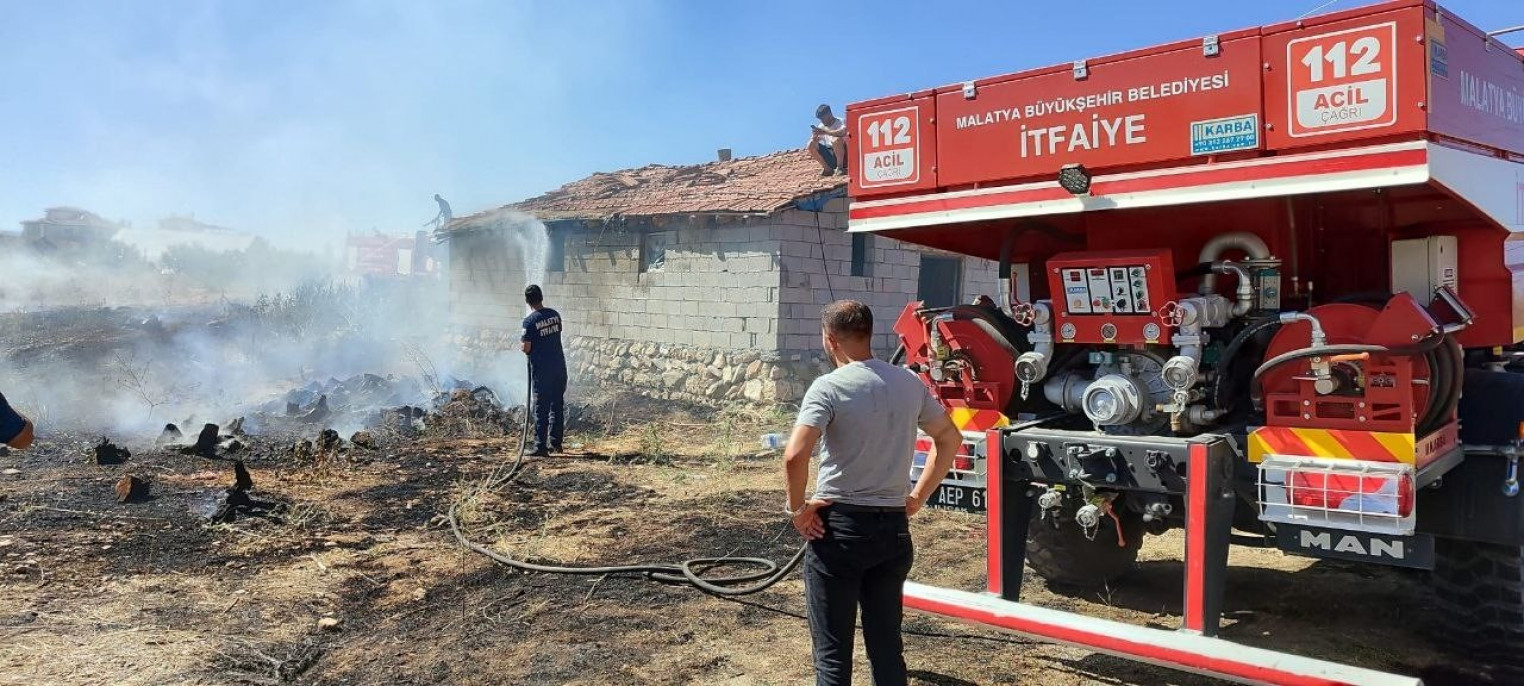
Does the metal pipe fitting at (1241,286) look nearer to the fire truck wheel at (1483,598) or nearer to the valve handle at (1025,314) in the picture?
the valve handle at (1025,314)

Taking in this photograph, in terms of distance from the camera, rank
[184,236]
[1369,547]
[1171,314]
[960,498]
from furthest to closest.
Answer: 1. [184,236]
2. [960,498]
3. [1171,314]
4. [1369,547]

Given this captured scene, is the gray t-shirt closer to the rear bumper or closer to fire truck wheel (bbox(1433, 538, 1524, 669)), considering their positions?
the rear bumper

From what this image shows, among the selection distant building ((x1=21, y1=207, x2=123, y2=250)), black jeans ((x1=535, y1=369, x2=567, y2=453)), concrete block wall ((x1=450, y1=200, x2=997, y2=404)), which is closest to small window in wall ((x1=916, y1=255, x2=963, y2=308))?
concrete block wall ((x1=450, y1=200, x2=997, y2=404))

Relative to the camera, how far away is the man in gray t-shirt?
3.35 meters

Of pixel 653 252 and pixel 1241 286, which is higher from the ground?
pixel 653 252

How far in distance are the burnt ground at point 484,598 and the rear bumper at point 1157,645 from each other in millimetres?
332

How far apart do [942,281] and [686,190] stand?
4910 mm

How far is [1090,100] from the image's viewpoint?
445 cm

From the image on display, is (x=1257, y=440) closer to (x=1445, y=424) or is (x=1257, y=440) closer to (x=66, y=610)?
(x=1445, y=424)

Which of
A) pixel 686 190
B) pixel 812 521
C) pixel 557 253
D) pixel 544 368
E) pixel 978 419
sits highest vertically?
pixel 686 190

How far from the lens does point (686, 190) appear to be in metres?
18.1

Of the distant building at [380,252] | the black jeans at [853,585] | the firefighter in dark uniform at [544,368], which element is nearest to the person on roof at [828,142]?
the firefighter in dark uniform at [544,368]

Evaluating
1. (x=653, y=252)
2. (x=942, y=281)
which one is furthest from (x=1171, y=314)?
(x=653, y=252)

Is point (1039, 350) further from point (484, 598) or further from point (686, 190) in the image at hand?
point (686, 190)
